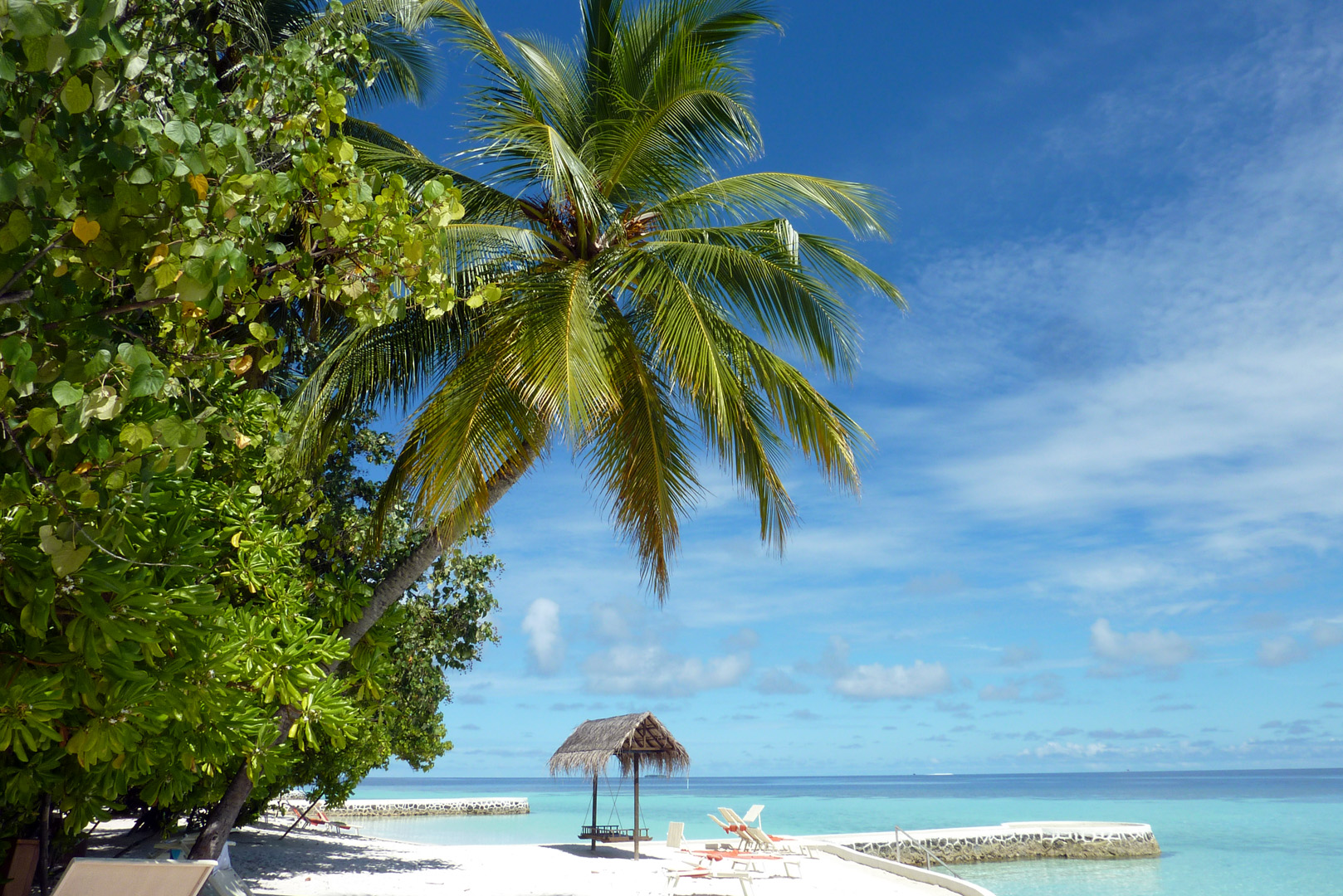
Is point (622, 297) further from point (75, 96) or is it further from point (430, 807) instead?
point (430, 807)

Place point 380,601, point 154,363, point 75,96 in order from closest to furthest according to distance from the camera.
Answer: point 75,96 < point 154,363 < point 380,601

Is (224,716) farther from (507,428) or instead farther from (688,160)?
(688,160)

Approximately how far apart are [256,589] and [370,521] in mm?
4001

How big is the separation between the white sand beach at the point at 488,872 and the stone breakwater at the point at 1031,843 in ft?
32.8

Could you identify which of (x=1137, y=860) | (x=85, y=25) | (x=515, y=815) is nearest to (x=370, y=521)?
(x=85, y=25)

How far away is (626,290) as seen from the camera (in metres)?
7.18

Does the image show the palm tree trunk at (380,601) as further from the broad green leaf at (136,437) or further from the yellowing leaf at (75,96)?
the yellowing leaf at (75,96)

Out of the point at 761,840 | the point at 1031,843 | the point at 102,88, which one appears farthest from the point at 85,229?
the point at 1031,843

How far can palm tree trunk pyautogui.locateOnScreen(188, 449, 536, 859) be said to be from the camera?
6.73 m

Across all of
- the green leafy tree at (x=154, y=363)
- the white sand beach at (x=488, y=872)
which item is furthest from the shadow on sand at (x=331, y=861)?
the green leafy tree at (x=154, y=363)

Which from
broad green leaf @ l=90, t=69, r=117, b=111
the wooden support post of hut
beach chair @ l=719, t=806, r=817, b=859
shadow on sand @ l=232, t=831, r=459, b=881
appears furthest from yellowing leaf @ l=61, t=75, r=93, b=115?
the wooden support post of hut

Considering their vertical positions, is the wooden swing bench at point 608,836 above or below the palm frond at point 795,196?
below

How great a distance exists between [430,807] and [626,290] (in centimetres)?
4160

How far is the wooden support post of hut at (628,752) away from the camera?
1792 centimetres
